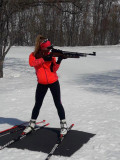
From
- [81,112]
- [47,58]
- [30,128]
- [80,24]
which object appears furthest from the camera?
[80,24]

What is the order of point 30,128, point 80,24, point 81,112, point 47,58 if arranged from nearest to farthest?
point 47,58 < point 30,128 < point 81,112 < point 80,24

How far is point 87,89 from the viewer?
1054 centimetres

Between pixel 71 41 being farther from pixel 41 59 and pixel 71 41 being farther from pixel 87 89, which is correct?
pixel 41 59

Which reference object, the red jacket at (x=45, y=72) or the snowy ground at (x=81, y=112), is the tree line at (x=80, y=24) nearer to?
the snowy ground at (x=81, y=112)

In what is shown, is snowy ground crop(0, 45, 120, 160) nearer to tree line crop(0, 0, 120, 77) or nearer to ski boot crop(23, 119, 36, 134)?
ski boot crop(23, 119, 36, 134)

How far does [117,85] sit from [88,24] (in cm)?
4001

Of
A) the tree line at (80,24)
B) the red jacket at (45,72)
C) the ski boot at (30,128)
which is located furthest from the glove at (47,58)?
the tree line at (80,24)

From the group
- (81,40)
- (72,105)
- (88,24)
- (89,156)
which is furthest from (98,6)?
(89,156)

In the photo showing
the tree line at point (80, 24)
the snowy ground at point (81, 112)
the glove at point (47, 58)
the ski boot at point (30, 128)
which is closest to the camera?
the snowy ground at point (81, 112)

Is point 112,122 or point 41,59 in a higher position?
point 41,59

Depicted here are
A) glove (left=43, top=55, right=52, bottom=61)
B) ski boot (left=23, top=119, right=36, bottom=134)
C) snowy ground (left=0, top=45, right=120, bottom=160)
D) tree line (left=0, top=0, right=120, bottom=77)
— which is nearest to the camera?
snowy ground (left=0, top=45, right=120, bottom=160)

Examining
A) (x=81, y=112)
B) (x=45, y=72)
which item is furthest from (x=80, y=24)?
(x=45, y=72)

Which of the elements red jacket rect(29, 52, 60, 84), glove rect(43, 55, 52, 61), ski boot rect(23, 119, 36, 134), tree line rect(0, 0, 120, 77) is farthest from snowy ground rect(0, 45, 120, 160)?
tree line rect(0, 0, 120, 77)

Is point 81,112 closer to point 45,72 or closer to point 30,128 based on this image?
point 30,128
